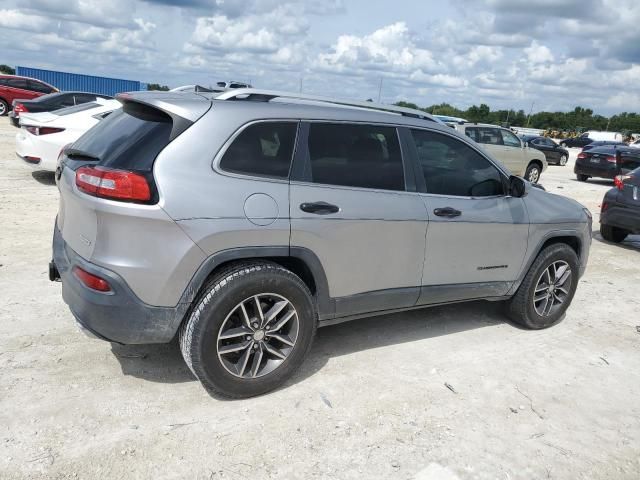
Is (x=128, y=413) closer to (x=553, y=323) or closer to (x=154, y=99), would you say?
(x=154, y=99)

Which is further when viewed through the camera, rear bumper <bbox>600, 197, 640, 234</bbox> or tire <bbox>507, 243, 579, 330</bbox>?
rear bumper <bbox>600, 197, 640, 234</bbox>

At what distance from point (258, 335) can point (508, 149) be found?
14.5 m

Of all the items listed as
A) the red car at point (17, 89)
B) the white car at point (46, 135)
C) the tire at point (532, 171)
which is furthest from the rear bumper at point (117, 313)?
the red car at point (17, 89)

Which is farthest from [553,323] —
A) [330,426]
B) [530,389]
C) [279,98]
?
[279,98]

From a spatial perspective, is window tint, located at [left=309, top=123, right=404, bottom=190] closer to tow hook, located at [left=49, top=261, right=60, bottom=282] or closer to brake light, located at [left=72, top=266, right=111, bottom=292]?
brake light, located at [left=72, top=266, right=111, bottom=292]

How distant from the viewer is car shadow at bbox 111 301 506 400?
3.76 metres

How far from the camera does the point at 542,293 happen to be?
16.3ft

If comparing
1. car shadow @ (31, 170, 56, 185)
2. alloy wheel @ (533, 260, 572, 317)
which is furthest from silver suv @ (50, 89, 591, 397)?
car shadow @ (31, 170, 56, 185)

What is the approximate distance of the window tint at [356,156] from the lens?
11.8 feet

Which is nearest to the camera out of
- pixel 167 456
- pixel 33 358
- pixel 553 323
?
pixel 167 456

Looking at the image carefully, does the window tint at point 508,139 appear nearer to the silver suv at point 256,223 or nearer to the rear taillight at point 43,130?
the rear taillight at point 43,130

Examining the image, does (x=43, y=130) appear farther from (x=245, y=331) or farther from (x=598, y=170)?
(x=598, y=170)

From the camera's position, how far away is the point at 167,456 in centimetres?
287

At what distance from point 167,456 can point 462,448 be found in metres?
1.62
